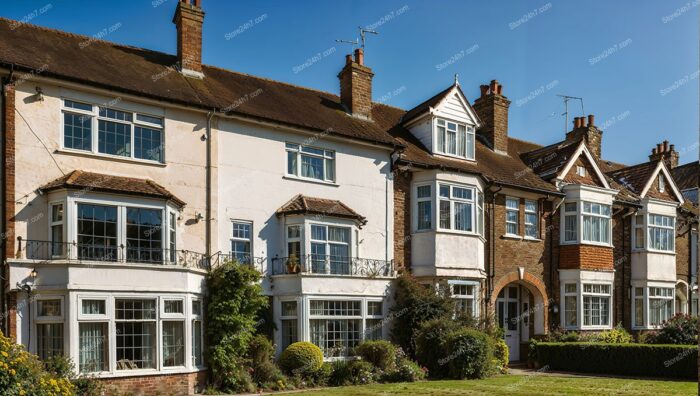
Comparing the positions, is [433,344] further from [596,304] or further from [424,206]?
[596,304]

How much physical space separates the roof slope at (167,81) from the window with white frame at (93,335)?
18.8 ft

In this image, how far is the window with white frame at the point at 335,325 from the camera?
22.2 meters

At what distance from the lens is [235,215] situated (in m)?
21.6

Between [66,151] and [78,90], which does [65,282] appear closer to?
[66,151]

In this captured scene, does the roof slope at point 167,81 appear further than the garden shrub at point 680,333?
No

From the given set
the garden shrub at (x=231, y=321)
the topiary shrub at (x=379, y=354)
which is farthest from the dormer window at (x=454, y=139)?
the garden shrub at (x=231, y=321)

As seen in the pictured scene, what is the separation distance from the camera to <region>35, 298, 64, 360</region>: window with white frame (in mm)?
17203

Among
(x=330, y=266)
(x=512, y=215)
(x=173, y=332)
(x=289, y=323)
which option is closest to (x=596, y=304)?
(x=512, y=215)

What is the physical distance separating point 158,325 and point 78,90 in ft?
21.1

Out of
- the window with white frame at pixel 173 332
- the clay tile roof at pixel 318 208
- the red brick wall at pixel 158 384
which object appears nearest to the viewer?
the red brick wall at pixel 158 384

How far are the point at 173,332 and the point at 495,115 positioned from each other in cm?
1819

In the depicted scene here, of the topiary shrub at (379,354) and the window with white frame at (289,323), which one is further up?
the window with white frame at (289,323)

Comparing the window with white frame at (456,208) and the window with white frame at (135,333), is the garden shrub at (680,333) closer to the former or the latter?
the window with white frame at (456,208)

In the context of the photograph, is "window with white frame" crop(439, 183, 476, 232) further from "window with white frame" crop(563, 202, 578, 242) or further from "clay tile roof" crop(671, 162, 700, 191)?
"clay tile roof" crop(671, 162, 700, 191)
